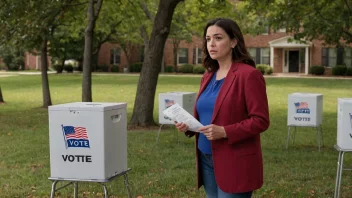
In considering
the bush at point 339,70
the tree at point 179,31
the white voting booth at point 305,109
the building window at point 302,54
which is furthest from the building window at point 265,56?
the white voting booth at point 305,109

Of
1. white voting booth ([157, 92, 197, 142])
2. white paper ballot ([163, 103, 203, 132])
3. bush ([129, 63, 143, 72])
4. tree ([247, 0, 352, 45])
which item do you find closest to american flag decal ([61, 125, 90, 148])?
white paper ballot ([163, 103, 203, 132])

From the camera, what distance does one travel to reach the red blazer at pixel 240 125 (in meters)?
3.64

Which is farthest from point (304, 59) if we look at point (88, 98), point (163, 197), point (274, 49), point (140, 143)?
point (163, 197)

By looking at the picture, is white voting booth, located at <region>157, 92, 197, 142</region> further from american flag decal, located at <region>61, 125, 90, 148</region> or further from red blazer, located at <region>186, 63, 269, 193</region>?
red blazer, located at <region>186, 63, 269, 193</region>

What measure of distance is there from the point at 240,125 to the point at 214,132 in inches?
7.3

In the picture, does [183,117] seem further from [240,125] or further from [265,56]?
[265,56]

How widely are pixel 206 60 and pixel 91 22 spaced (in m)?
11.5

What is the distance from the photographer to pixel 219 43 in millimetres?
3803

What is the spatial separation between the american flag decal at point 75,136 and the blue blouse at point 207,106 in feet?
3.66

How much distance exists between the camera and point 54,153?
4.68m

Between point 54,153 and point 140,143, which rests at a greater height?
point 54,153

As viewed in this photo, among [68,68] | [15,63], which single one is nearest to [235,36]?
[68,68]

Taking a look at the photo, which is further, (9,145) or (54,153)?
(9,145)

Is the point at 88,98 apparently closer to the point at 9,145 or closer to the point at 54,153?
the point at 9,145
